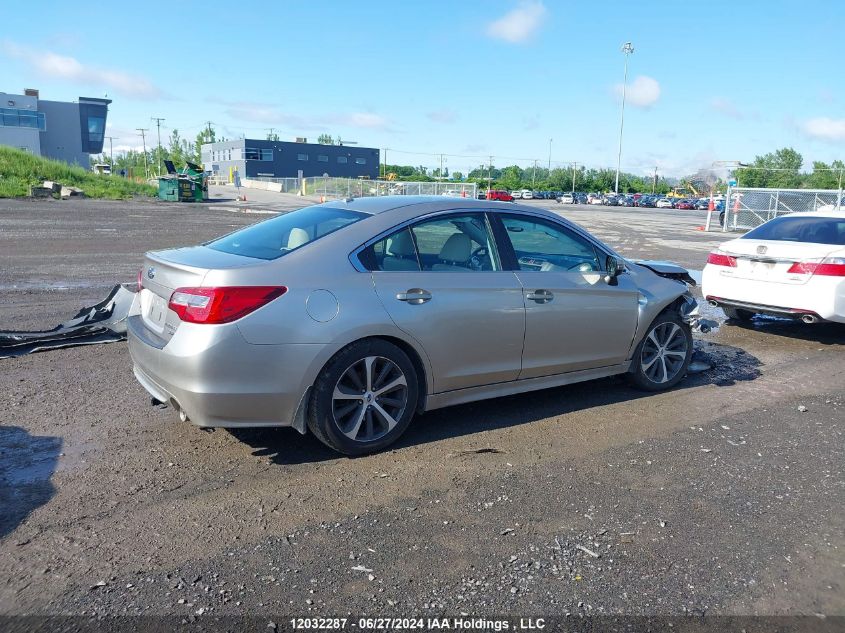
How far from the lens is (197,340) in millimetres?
4059

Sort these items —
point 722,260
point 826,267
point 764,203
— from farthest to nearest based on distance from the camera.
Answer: point 764,203
point 722,260
point 826,267

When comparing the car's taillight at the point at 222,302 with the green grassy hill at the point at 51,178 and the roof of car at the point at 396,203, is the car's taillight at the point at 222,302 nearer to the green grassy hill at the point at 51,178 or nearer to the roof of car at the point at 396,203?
the roof of car at the point at 396,203

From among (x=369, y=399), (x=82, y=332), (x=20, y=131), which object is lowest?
(x=82, y=332)

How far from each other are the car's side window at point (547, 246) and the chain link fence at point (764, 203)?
27.4 meters

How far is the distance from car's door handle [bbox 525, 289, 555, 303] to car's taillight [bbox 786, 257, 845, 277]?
4.27 meters

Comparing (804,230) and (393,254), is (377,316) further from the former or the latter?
(804,230)

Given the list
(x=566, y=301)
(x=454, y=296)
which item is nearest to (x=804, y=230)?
(x=566, y=301)

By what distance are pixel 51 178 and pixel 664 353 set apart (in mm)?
51664

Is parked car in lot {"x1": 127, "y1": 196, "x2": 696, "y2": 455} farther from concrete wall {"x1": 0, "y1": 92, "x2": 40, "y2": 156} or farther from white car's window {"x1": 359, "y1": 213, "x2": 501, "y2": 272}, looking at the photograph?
concrete wall {"x1": 0, "y1": 92, "x2": 40, "y2": 156}

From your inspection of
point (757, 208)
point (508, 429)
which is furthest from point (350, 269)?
point (757, 208)

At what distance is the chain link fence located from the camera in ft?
97.6

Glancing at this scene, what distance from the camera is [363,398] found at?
177 inches

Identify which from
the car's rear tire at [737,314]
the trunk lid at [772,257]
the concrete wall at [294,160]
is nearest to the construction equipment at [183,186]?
the car's rear tire at [737,314]

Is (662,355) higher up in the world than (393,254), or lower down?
lower down
